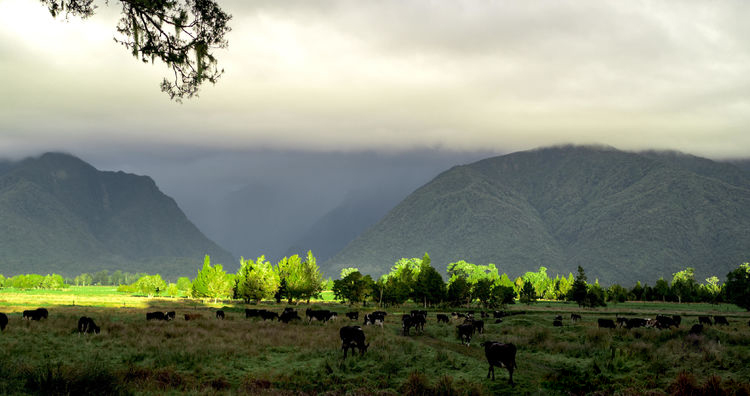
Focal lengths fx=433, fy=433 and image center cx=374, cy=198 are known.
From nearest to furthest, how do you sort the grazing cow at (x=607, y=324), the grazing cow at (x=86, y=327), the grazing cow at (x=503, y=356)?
the grazing cow at (x=503, y=356) < the grazing cow at (x=86, y=327) < the grazing cow at (x=607, y=324)

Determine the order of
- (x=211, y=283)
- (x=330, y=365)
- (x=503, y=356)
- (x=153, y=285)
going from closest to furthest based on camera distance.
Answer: (x=503, y=356) → (x=330, y=365) → (x=211, y=283) → (x=153, y=285)

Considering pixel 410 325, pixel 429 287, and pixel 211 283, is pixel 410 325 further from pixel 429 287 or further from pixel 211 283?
pixel 211 283

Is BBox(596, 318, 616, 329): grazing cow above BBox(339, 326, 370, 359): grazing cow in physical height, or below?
below

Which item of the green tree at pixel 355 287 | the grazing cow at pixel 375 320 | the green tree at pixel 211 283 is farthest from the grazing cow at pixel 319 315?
the green tree at pixel 211 283

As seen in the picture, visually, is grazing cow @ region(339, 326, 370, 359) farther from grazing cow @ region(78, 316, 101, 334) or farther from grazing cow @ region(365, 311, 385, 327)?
grazing cow @ region(365, 311, 385, 327)

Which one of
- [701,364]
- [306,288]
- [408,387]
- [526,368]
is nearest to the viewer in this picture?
[408,387]

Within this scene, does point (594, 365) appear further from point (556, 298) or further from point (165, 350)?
point (556, 298)

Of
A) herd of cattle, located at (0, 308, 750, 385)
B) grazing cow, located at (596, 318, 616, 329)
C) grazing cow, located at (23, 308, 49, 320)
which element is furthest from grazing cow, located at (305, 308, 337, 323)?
grazing cow, located at (596, 318, 616, 329)

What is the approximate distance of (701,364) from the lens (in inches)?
853

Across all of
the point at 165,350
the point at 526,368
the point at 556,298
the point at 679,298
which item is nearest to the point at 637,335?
the point at 526,368

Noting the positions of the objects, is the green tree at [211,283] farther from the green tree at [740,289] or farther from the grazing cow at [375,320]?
the green tree at [740,289]

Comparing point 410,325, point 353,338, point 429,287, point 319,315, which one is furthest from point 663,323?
point 429,287

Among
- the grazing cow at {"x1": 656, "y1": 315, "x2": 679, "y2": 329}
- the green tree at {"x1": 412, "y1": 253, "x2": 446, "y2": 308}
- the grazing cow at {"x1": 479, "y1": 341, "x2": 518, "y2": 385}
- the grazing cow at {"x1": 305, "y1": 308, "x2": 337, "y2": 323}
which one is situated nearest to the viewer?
the grazing cow at {"x1": 479, "y1": 341, "x2": 518, "y2": 385}

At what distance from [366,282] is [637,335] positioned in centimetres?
7060
